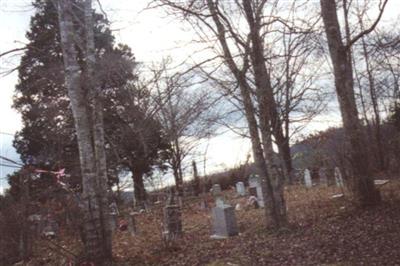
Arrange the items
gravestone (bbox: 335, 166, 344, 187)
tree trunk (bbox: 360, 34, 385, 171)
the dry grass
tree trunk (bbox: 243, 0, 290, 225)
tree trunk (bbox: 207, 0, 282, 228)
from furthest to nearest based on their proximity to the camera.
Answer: tree trunk (bbox: 360, 34, 385, 171)
gravestone (bbox: 335, 166, 344, 187)
tree trunk (bbox: 207, 0, 282, 228)
tree trunk (bbox: 243, 0, 290, 225)
the dry grass

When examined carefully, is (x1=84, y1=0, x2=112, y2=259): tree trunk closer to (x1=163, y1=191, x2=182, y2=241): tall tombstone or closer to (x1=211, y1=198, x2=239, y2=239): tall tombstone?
(x1=163, y1=191, x2=182, y2=241): tall tombstone

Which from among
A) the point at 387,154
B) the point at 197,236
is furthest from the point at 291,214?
the point at 387,154

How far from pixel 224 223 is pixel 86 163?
3.30 meters

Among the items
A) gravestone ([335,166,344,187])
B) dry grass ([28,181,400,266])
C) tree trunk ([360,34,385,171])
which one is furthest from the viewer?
tree trunk ([360,34,385,171])

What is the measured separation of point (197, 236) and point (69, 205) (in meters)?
3.15

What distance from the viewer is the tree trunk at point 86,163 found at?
9.67 metres

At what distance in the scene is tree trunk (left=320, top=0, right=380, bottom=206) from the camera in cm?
1030

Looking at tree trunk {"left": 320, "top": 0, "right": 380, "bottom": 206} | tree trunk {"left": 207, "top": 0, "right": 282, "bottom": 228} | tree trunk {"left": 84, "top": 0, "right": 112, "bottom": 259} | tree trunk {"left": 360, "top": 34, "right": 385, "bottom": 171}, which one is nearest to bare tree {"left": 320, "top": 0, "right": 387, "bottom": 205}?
tree trunk {"left": 320, "top": 0, "right": 380, "bottom": 206}

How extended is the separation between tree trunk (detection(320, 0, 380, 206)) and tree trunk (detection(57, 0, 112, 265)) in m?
5.19

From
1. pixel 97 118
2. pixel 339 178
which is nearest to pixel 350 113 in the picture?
pixel 97 118

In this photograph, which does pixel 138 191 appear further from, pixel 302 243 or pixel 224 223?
pixel 302 243

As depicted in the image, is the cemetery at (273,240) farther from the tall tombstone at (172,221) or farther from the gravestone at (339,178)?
the gravestone at (339,178)

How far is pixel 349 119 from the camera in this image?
34.8 feet

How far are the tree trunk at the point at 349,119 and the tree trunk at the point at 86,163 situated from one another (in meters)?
5.19
